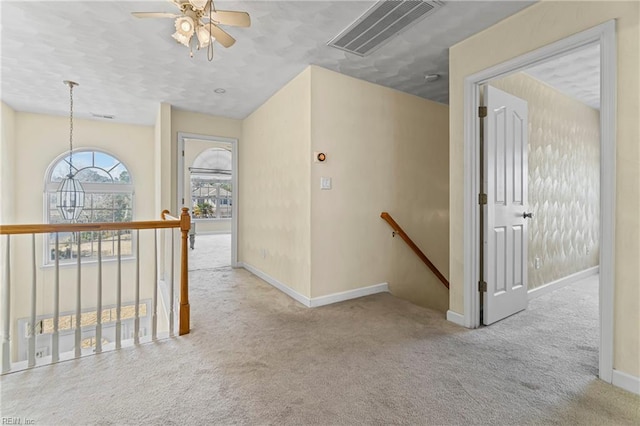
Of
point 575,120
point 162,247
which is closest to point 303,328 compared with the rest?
point 162,247

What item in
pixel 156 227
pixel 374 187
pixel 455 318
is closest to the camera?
pixel 156 227

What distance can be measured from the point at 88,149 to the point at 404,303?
5690 millimetres

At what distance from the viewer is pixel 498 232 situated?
106 inches

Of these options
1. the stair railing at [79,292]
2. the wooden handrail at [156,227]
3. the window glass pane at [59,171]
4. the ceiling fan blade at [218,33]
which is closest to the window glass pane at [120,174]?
the window glass pane at [59,171]

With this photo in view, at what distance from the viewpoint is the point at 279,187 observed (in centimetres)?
379

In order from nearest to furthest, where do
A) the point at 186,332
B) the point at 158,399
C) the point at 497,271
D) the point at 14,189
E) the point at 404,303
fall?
the point at 158,399
the point at 186,332
the point at 497,271
the point at 404,303
the point at 14,189

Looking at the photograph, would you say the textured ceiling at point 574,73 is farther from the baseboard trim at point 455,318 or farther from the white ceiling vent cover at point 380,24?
the baseboard trim at point 455,318

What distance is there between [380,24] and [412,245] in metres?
2.47

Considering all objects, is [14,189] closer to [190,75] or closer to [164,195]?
[164,195]

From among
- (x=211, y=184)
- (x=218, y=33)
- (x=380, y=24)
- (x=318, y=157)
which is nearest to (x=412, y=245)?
(x=318, y=157)

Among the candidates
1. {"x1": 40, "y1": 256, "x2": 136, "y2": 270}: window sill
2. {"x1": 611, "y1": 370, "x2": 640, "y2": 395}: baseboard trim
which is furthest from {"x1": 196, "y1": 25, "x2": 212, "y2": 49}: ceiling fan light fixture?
{"x1": 40, "y1": 256, "x2": 136, "y2": 270}: window sill

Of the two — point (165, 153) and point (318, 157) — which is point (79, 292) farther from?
point (165, 153)

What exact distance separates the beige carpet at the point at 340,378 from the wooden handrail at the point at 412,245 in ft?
3.78

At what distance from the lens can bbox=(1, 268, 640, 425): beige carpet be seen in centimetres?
152
